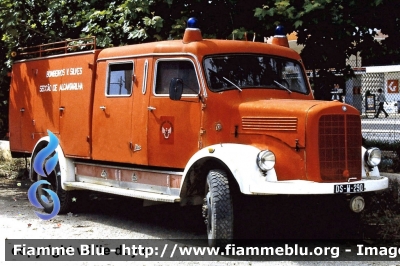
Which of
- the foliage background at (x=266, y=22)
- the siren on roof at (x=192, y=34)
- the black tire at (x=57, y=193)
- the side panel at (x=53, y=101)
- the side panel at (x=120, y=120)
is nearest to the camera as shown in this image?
the siren on roof at (x=192, y=34)

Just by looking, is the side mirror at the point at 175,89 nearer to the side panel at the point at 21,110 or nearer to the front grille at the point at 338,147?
the front grille at the point at 338,147

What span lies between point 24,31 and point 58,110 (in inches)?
140

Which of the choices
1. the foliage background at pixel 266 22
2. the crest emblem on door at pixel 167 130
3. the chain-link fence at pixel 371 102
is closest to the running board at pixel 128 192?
the crest emblem on door at pixel 167 130

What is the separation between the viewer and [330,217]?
889cm

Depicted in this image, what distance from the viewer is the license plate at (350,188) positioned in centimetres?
800

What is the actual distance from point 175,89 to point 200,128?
0.55m

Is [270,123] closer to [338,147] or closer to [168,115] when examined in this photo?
[338,147]

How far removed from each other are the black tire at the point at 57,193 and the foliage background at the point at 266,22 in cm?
234

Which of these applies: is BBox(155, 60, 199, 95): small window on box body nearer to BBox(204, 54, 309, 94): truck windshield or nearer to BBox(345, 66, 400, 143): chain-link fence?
BBox(204, 54, 309, 94): truck windshield

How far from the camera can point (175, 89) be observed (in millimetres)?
8969

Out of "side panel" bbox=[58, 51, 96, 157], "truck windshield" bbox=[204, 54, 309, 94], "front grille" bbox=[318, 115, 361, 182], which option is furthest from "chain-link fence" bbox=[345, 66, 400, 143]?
"side panel" bbox=[58, 51, 96, 157]

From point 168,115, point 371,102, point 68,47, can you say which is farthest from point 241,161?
point 371,102

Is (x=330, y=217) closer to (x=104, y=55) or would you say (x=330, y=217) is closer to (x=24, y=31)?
(x=104, y=55)

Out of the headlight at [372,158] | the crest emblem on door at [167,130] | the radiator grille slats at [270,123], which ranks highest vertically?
Answer: the radiator grille slats at [270,123]
